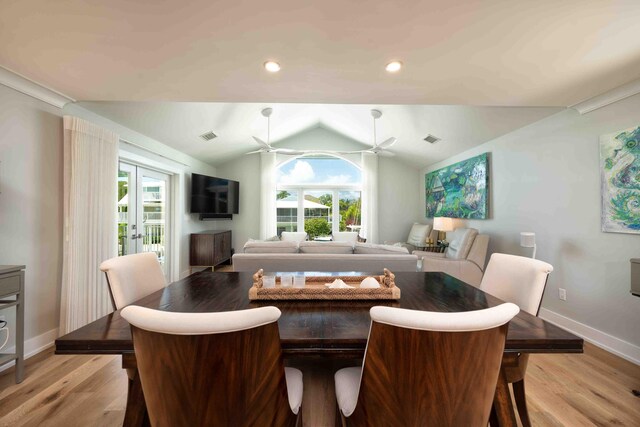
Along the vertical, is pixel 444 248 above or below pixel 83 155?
below

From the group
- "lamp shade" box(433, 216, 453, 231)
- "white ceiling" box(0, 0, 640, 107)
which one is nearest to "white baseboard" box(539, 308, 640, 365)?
"lamp shade" box(433, 216, 453, 231)

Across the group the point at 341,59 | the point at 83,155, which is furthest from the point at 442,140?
the point at 83,155

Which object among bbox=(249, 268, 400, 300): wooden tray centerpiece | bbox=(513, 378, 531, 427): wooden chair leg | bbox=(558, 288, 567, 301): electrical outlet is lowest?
bbox=(513, 378, 531, 427): wooden chair leg

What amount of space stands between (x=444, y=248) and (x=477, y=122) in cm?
219

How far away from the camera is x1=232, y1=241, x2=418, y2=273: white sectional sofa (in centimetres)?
255

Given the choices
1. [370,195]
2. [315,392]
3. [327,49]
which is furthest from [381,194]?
[315,392]

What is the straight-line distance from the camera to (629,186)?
7.06 feet

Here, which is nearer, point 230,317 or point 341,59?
point 230,317

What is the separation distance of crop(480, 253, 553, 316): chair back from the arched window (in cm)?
493

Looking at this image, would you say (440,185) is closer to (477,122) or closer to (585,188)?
(477,122)

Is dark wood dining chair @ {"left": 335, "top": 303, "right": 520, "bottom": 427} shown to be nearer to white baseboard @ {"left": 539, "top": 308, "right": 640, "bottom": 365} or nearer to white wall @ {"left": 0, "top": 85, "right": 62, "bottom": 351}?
white baseboard @ {"left": 539, "top": 308, "right": 640, "bottom": 365}

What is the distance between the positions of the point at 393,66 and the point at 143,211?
391 centimetres

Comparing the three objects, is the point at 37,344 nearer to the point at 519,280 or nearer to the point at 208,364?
the point at 208,364

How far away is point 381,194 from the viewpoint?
639cm
